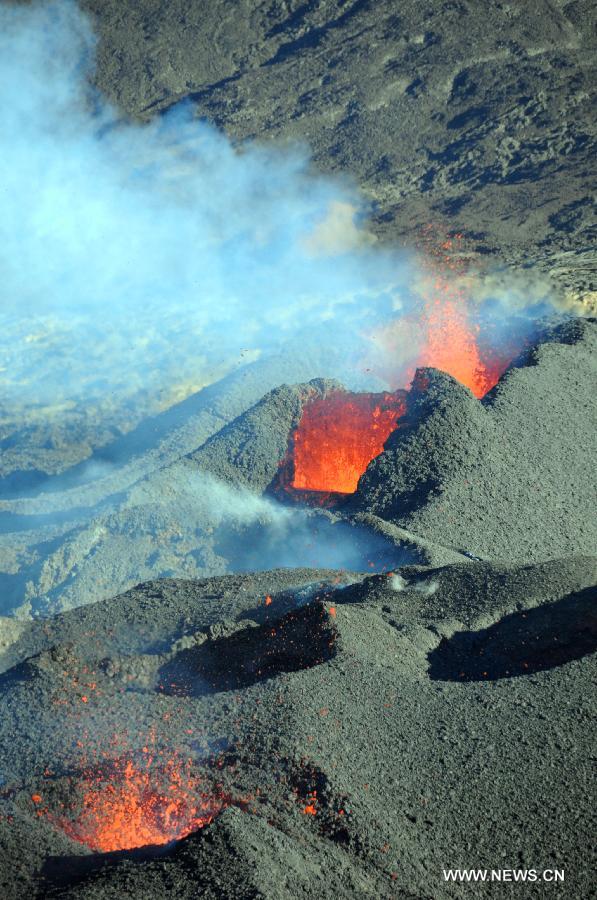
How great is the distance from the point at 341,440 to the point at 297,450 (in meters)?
1.03

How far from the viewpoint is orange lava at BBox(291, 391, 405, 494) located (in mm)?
17297

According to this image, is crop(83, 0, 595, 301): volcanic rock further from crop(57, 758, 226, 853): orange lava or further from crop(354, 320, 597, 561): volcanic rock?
crop(57, 758, 226, 853): orange lava

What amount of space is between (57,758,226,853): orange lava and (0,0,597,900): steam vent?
3cm

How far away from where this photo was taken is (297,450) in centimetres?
1755

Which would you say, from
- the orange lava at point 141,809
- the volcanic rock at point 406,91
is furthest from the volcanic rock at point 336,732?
the volcanic rock at point 406,91

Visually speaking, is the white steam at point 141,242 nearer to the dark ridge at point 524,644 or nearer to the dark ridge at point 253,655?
the dark ridge at point 524,644

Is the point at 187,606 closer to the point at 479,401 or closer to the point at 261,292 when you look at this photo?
the point at 479,401

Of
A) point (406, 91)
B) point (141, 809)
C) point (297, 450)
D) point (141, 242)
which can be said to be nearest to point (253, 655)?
point (141, 809)

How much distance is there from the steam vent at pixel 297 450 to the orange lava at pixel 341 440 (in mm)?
72

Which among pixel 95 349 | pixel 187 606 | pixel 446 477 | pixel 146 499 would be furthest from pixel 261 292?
pixel 187 606

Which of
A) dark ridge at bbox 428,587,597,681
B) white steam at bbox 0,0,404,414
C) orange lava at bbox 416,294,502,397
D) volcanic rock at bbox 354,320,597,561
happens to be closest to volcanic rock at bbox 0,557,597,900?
dark ridge at bbox 428,587,597,681

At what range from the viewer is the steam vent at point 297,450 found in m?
7.19

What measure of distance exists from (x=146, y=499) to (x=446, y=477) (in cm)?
613

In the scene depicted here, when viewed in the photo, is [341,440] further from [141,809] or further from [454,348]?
[141,809]
